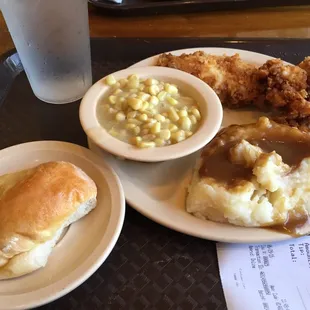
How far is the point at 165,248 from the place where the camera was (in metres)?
1.43

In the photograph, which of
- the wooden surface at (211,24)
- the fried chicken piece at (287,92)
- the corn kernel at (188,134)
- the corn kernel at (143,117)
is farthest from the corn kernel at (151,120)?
the wooden surface at (211,24)

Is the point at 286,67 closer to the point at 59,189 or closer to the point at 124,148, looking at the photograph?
the point at 124,148

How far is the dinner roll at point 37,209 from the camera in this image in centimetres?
122

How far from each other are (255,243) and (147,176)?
1.50 feet

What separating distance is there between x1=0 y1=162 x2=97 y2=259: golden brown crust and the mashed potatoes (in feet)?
1.22

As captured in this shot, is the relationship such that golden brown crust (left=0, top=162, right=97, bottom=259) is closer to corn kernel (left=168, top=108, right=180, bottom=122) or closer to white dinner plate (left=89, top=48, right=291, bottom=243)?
white dinner plate (left=89, top=48, right=291, bottom=243)

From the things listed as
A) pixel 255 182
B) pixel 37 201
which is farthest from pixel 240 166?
pixel 37 201

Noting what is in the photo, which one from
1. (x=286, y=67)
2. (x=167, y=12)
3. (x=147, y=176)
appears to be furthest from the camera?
(x=167, y=12)

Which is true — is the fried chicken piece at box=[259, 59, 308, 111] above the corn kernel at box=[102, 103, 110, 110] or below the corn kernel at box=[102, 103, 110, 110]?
below

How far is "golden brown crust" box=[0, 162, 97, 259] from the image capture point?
1.22 meters

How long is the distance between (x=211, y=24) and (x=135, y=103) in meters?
1.36

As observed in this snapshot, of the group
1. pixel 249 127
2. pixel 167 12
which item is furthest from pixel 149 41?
pixel 249 127

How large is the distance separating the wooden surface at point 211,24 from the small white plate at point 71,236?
122cm

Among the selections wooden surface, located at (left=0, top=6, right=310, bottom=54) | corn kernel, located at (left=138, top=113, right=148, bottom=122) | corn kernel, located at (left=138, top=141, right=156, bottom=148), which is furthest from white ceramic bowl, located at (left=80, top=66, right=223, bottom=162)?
wooden surface, located at (left=0, top=6, right=310, bottom=54)
